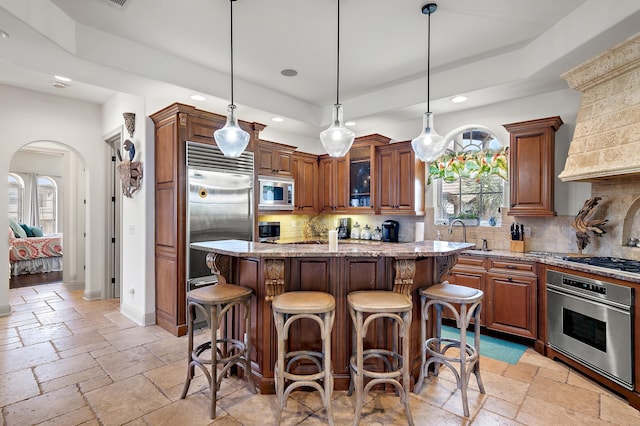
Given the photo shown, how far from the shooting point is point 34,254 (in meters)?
7.30

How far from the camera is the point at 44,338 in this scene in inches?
142

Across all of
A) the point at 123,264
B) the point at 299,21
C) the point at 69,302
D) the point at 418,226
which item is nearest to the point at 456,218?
the point at 418,226

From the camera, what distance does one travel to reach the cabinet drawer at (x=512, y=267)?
3450 millimetres

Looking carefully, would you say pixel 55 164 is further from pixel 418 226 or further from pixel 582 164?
pixel 582 164

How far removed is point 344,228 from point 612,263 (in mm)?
3635

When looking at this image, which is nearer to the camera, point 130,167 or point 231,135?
point 231,135

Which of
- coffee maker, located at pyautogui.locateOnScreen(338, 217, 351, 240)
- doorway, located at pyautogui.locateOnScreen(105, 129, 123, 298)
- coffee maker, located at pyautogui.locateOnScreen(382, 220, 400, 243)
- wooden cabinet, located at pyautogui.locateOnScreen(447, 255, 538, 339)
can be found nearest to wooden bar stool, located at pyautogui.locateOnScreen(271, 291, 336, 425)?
wooden cabinet, located at pyautogui.locateOnScreen(447, 255, 538, 339)

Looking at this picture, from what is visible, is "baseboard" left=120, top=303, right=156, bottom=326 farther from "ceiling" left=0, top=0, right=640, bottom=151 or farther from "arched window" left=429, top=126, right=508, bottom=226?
"arched window" left=429, top=126, right=508, bottom=226

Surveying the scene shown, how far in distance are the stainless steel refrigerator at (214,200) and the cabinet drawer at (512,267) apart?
2.98 m

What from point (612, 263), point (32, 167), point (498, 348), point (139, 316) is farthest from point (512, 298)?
point (32, 167)

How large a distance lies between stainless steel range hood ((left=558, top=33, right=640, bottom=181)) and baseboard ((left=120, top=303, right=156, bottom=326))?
15.8 feet

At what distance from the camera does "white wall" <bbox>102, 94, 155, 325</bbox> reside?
13.4 ft

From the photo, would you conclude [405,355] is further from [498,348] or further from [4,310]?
[4,310]

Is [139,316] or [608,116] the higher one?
[608,116]
